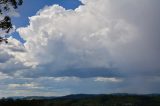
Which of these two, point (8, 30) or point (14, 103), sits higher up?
point (8, 30)

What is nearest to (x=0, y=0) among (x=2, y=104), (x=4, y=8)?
A: (x=4, y=8)

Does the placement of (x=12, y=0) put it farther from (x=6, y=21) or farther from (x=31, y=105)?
(x=31, y=105)

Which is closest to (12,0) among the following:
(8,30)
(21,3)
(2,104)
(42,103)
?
(21,3)

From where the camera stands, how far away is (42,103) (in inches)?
3792

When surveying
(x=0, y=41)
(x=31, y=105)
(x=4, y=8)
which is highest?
(x=4, y=8)

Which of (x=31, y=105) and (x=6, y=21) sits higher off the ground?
(x=6, y=21)

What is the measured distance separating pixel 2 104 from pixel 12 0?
166ft

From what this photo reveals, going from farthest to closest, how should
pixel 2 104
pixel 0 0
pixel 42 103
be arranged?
pixel 2 104
pixel 42 103
pixel 0 0

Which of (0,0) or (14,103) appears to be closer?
(0,0)

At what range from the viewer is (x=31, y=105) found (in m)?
97.6

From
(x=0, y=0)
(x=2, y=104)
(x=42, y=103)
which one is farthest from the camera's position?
(x=2, y=104)

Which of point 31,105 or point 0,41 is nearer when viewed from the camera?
point 0,41

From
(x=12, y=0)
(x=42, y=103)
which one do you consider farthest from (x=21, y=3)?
(x=42, y=103)

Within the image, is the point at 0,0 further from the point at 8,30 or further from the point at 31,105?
the point at 31,105
